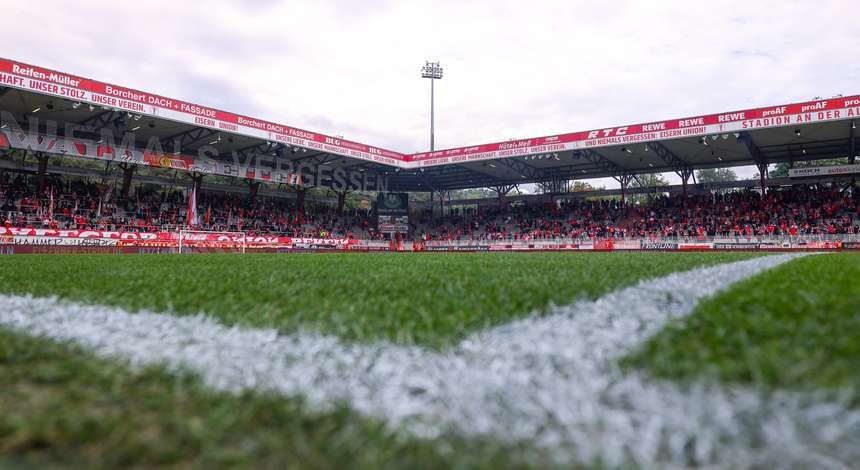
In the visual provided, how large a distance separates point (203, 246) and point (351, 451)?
24.6 m

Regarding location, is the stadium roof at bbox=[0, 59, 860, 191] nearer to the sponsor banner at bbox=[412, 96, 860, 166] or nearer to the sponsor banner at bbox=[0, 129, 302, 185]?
the sponsor banner at bbox=[412, 96, 860, 166]

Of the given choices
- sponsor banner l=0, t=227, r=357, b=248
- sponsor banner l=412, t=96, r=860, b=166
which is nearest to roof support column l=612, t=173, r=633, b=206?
sponsor banner l=412, t=96, r=860, b=166

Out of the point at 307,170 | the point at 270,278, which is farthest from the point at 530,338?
the point at 307,170

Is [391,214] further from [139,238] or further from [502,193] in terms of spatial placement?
[139,238]

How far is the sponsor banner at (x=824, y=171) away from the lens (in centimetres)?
2341

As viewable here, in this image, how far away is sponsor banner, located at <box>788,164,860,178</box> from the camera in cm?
2341

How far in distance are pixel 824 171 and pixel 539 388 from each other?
30.3 m

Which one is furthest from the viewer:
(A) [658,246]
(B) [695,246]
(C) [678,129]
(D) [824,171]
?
(D) [824,171]

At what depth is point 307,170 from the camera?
3044 cm

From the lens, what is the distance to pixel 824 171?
24.1 m

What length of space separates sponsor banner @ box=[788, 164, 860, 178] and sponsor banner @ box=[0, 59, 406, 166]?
23172 mm

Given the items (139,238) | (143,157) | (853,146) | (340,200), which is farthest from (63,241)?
(853,146)

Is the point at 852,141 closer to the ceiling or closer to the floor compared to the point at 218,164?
closer to the ceiling

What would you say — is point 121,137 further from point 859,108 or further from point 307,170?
point 859,108
